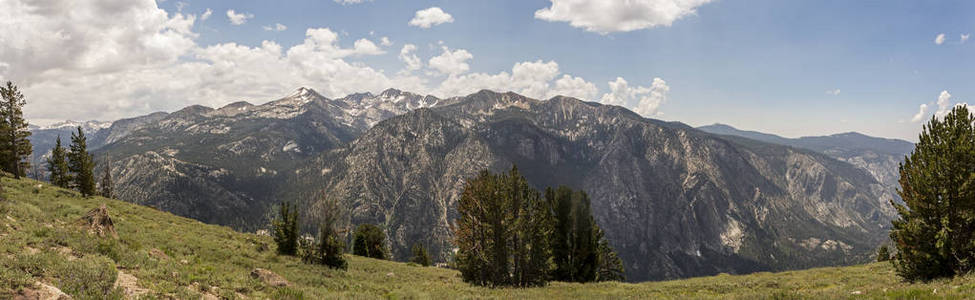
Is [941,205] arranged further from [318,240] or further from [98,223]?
[98,223]

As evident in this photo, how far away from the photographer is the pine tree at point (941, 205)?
2183 cm

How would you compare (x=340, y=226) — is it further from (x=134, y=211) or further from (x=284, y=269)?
(x=134, y=211)

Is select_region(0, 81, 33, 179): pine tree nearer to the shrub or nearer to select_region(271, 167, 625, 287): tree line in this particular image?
select_region(271, 167, 625, 287): tree line

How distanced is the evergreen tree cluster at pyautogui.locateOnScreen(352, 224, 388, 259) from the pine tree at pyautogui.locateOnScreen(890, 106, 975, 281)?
74.3 meters

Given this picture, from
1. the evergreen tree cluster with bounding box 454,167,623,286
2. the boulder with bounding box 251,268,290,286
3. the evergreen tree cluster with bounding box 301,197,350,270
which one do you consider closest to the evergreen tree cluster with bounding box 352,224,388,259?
the evergreen tree cluster with bounding box 301,197,350,270

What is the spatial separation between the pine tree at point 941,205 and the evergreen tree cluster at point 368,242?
244 ft

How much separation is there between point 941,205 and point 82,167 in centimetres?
9512

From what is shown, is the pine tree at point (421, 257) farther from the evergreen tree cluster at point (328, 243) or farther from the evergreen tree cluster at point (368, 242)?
the evergreen tree cluster at point (328, 243)

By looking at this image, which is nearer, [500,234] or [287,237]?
[500,234]

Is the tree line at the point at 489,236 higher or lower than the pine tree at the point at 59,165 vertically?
lower

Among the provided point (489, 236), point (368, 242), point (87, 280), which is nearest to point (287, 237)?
point (489, 236)

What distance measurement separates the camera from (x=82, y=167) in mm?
59375

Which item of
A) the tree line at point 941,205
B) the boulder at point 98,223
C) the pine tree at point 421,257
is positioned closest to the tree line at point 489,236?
the boulder at point 98,223

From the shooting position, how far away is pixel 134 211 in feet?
144
